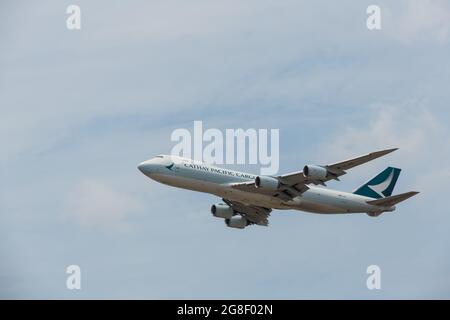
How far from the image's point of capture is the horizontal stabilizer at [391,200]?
89188 mm

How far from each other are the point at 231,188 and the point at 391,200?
13.8 m

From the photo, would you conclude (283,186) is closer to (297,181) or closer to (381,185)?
(297,181)

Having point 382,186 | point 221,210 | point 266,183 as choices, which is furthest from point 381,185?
point 221,210

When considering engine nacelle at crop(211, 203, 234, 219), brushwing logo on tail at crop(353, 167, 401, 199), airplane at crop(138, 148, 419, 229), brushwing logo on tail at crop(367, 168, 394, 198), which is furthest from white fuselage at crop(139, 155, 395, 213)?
engine nacelle at crop(211, 203, 234, 219)

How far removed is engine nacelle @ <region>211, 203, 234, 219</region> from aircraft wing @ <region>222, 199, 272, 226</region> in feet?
1.49

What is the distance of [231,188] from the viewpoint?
88.8 metres

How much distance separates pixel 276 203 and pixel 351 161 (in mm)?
9510

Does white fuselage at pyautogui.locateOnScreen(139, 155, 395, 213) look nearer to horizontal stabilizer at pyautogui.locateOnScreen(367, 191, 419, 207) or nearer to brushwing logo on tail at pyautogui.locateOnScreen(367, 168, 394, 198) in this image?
horizontal stabilizer at pyautogui.locateOnScreen(367, 191, 419, 207)

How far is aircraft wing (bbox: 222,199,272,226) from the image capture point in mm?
100119
